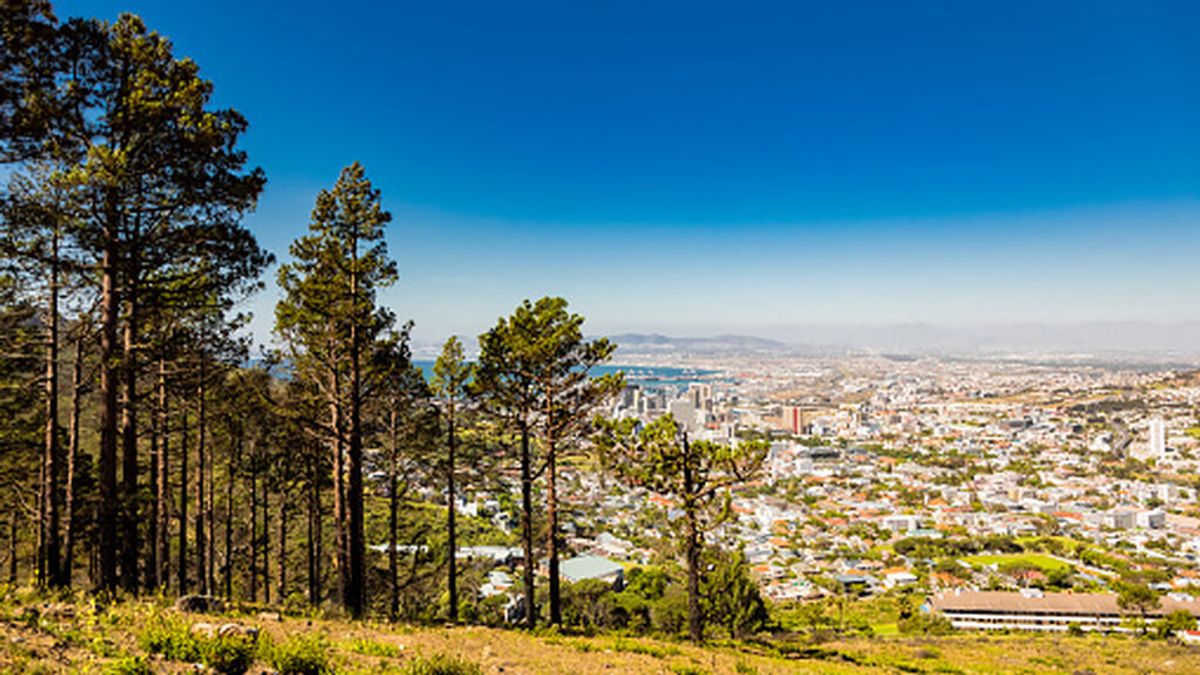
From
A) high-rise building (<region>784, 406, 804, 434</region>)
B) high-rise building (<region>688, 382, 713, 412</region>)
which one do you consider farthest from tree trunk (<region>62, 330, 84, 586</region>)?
high-rise building (<region>784, 406, 804, 434</region>)

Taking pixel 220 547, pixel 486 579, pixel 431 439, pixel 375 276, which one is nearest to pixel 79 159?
pixel 375 276

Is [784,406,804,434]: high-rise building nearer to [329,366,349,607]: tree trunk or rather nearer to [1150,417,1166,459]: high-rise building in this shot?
[1150,417,1166,459]: high-rise building

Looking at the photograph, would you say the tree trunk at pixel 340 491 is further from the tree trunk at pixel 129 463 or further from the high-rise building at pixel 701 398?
the high-rise building at pixel 701 398

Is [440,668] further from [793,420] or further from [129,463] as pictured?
[793,420]

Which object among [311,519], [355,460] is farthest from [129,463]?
[311,519]

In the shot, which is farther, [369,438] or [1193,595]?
[1193,595]

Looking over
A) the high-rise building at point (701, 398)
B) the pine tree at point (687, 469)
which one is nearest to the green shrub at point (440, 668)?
the pine tree at point (687, 469)

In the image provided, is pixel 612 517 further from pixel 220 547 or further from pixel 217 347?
pixel 217 347
